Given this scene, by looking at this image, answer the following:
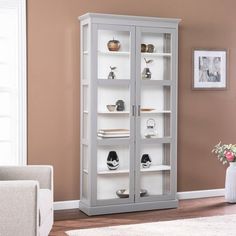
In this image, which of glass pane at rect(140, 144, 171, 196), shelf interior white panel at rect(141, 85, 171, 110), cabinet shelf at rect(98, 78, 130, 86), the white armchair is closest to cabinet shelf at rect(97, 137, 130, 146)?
glass pane at rect(140, 144, 171, 196)

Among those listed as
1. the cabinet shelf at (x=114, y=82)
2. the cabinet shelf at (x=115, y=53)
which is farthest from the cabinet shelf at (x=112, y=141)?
the cabinet shelf at (x=115, y=53)

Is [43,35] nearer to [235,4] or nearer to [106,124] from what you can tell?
[106,124]

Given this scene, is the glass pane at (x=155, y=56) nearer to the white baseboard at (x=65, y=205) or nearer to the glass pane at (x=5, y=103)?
the glass pane at (x=5, y=103)

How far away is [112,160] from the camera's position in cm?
559

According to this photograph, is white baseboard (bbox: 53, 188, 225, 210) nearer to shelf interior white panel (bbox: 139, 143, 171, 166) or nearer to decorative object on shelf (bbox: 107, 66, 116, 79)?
shelf interior white panel (bbox: 139, 143, 171, 166)

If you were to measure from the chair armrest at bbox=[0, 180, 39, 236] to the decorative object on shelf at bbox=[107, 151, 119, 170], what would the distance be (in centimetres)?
180

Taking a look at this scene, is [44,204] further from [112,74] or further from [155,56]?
[155,56]

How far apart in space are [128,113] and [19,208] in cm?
211

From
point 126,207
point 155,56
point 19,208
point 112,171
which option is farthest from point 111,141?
point 19,208

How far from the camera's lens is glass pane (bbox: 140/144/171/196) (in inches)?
227

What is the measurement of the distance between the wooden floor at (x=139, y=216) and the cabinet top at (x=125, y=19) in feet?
6.76

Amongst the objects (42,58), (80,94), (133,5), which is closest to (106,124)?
(80,94)

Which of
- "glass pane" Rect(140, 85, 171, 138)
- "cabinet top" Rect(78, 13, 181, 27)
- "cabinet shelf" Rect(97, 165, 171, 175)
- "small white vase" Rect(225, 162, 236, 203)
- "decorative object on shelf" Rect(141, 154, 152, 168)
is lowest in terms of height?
"small white vase" Rect(225, 162, 236, 203)

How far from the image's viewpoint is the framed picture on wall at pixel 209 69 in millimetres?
6320
